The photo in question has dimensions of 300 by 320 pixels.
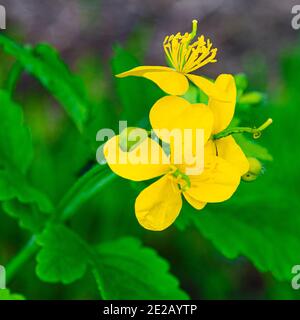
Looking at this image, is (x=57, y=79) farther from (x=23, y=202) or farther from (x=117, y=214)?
(x=117, y=214)

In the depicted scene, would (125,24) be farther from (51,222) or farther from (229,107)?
(229,107)

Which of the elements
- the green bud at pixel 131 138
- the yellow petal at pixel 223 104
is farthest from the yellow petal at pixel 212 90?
the green bud at pixel 131 138

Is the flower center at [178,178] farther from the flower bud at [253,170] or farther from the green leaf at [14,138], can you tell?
the green leaf at [14,138]

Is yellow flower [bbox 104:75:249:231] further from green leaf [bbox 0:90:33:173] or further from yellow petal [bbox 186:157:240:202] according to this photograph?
green leaf [bbox 0:90:33:173]

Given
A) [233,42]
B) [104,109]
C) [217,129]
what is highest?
[233,42]

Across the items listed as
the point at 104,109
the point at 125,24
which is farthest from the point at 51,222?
the point at 125,24
